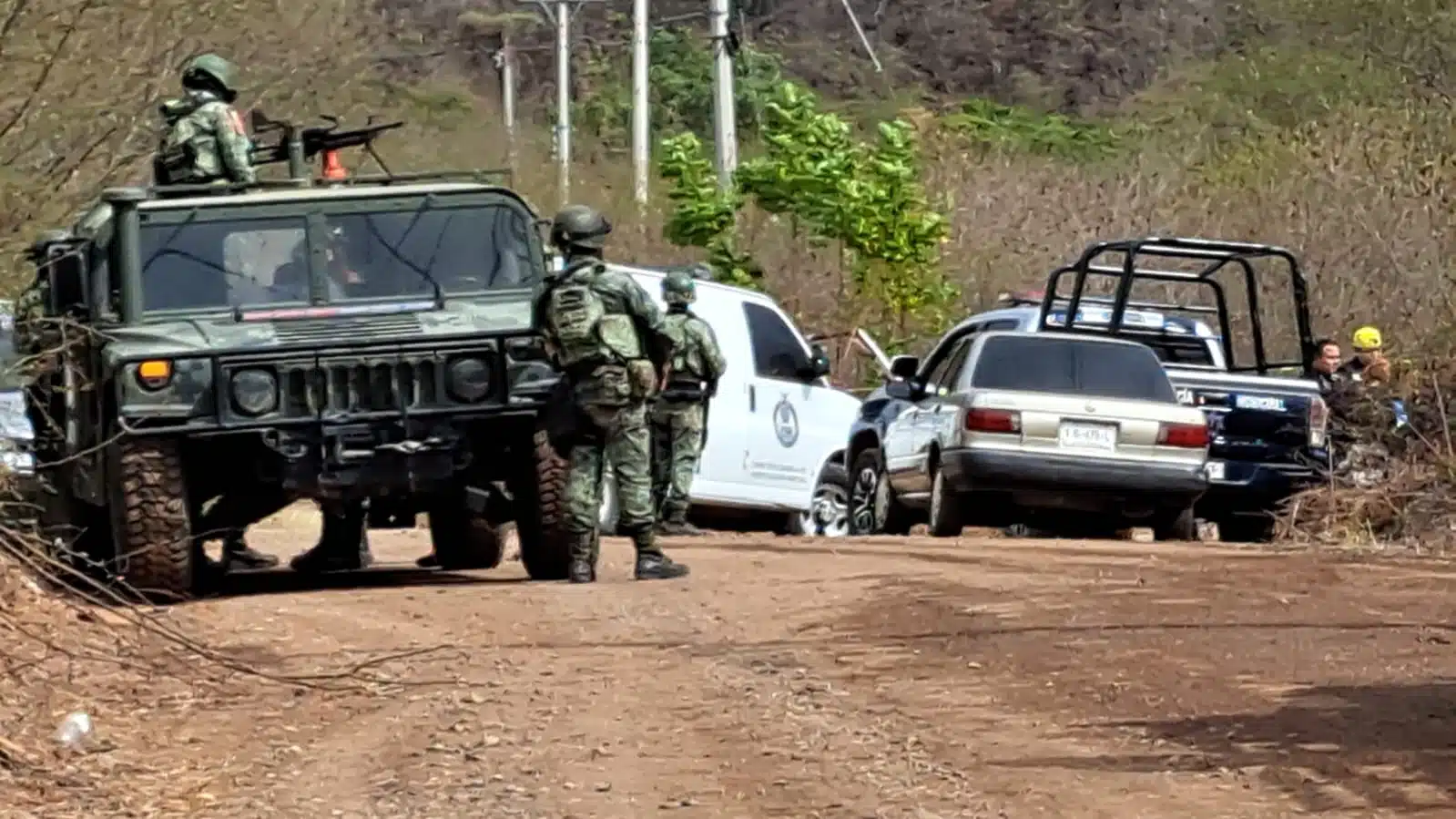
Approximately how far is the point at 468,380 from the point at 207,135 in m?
2.32

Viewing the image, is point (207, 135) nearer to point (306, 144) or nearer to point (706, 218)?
point (306, 144)

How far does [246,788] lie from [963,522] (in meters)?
10.8

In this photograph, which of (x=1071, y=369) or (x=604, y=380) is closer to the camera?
(x=604, y=380)

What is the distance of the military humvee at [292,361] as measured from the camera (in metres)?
13.3

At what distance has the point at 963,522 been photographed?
62.1 ft

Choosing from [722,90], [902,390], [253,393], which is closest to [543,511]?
[253,393]

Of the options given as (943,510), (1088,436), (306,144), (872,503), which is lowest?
(872,503)

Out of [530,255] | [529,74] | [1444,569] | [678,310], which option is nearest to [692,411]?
[678,310]

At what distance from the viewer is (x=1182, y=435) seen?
18.2 meters

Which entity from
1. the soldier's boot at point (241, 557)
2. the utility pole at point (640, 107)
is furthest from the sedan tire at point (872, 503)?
the utility pole at point (640, 107)

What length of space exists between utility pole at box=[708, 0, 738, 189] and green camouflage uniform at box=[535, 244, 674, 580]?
19.8 metres

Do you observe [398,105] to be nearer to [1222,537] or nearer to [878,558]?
[1222,537]

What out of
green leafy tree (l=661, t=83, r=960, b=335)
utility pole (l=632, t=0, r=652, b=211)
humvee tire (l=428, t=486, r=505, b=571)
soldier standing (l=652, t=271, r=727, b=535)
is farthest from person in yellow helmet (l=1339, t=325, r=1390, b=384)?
utility pole (l=632, t=0, r=652, b=211)

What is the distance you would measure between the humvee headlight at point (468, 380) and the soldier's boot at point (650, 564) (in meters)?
1.41
